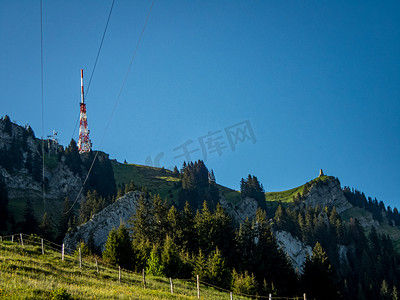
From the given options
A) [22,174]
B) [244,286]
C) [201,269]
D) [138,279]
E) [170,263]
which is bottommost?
[244,286]

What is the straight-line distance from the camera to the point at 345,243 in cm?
19862

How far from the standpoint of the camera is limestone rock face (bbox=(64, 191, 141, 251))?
399 ft

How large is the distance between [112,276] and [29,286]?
15776mm

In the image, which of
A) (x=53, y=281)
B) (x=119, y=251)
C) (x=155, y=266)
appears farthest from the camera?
(x=119, y=251)

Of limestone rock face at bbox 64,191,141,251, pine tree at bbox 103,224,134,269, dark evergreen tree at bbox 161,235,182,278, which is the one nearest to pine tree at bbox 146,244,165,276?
dark evergreen tree at bbox 161,235,182,278

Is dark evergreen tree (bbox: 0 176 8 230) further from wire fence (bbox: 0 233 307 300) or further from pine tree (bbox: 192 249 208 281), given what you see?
pine tree (bbox: 192 249 208 281)

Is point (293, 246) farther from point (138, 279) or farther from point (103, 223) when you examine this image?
point (138, 279)

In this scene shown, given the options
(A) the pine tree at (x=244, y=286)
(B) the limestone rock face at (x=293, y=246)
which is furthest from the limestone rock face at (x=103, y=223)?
(B) the limestone rock face at (x=293, y=246)

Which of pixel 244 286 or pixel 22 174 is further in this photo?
pixel 22 174

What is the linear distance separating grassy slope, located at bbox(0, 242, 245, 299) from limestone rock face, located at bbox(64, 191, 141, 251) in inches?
3030

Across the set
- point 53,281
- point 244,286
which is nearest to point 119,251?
point 244,286

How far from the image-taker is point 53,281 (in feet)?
93.9

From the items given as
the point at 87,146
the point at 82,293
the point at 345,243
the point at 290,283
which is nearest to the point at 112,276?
the point at 82,293

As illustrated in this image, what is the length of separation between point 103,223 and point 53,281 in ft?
348
